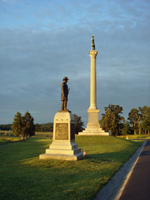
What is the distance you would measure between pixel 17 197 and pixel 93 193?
2.27m

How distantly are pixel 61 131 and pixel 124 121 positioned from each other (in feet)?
206

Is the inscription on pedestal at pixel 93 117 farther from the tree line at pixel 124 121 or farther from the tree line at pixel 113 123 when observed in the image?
the tree line at pixel 124 121

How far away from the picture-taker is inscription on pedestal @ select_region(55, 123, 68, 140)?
1337 centimetres

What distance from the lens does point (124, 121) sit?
73.3 meters

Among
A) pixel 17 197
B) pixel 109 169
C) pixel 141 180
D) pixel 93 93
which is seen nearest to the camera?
pixel 17 197

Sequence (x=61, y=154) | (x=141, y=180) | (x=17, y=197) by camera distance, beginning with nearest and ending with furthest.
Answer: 1. (x=17, y=197)
2. (x=141, y=180)
3. (x=61, y=154)

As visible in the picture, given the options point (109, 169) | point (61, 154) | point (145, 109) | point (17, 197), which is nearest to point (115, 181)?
point (109, 169)

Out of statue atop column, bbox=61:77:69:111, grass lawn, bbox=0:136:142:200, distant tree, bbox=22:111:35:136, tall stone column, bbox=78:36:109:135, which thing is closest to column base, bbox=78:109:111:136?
tall stone column, bbox=78:36:109:135

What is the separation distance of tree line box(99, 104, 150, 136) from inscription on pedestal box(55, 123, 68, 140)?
170ft

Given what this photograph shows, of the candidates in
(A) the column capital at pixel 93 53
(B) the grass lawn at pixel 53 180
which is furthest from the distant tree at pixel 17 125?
(B) the grass lawn at pixel 53 180

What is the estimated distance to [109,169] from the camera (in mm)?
10188

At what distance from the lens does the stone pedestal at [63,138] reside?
41.6 feet

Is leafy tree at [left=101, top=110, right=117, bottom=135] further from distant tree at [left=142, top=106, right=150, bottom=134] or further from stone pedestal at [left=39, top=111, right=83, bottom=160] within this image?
stone pedestal at [left=39, top=111, right=83, bottom=160]

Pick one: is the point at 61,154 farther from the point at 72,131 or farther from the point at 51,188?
the point at 51,188
